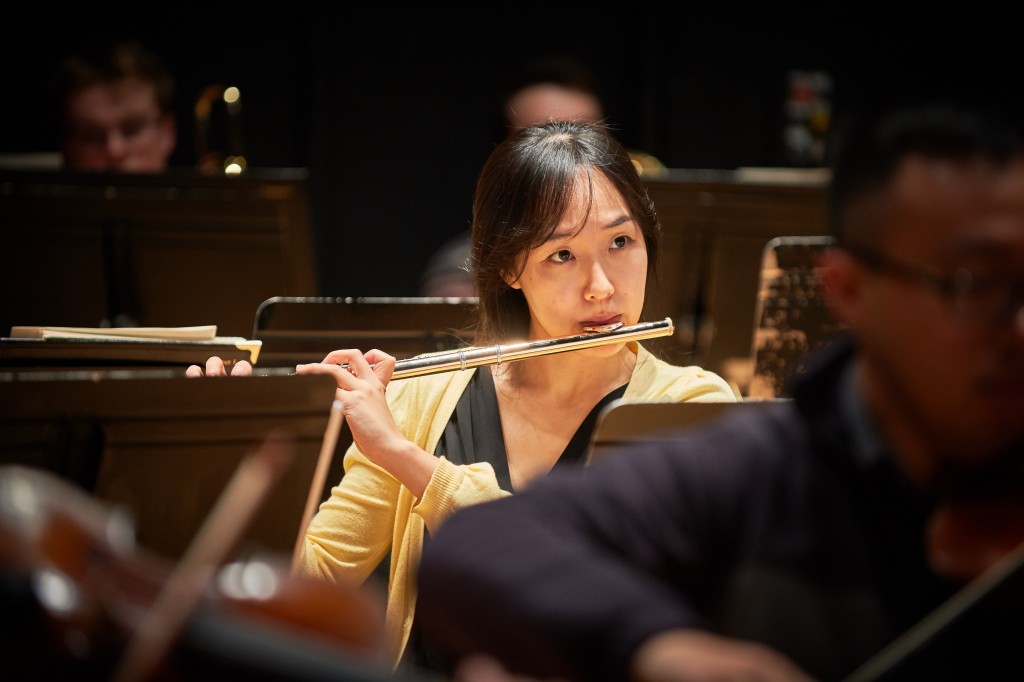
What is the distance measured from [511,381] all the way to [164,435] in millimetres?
829

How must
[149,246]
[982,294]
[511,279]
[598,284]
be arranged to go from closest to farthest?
[982,294]
[598,284]
[511,279]
[149,246]

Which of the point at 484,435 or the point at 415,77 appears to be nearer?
the point at 484,435

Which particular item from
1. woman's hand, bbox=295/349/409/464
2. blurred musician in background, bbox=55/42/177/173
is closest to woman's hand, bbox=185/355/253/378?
woman's hand, bbox=295/349/409/464

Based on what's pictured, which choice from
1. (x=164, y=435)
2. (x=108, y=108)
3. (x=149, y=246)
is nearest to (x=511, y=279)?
(x=164, y=435)

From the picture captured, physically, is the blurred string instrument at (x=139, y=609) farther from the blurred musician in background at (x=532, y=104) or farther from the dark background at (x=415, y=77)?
the dark background at (x=415, y=77)

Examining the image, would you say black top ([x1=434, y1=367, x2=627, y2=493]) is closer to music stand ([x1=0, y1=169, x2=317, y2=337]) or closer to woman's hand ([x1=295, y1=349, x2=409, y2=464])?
woman's hand ([x1=295, y1=349, x2=409, y2=464])

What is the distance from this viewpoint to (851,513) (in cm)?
106

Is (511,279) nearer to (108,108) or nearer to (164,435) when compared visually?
Result: (164,435)

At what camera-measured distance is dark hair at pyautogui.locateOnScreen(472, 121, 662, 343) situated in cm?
213

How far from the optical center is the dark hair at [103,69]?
3453 mm

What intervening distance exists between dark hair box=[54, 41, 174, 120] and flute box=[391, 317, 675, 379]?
74.9 inches

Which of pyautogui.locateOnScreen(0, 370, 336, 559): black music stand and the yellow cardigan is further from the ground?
pyautogui.locateOnScreen(0, 370, 336, 559): black music stand

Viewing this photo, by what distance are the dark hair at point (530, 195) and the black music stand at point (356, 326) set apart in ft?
0.23

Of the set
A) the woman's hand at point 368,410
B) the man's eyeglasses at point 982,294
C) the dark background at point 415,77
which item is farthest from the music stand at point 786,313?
the dark background at point 415,77
